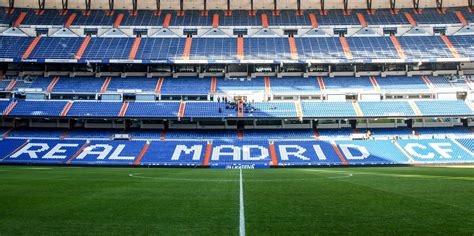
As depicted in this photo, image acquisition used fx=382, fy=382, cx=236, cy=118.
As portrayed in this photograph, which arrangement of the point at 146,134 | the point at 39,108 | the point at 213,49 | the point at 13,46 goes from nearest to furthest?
the point at 146,134 < the point at 39,108 < the point at 13,46 < the point at 213,49

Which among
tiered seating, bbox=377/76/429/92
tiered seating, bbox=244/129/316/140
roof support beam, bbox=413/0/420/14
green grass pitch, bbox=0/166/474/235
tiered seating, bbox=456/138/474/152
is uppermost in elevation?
roof support beam, bbox=413/0/420/14

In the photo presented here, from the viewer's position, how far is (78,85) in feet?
161

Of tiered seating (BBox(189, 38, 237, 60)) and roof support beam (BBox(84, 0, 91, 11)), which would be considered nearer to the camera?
tiered seating (BBox(189, 38, 237, 60))

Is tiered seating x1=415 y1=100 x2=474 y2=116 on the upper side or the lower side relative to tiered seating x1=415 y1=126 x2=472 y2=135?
upper

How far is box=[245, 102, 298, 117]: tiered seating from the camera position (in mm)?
44869

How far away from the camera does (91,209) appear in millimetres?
7527

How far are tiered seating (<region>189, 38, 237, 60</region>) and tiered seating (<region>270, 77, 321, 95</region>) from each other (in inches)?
260

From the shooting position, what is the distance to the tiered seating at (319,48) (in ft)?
167

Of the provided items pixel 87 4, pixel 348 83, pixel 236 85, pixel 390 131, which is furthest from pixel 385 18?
pixel 87 4

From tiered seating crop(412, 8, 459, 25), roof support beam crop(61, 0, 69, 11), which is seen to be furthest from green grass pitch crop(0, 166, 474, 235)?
roof support beam crop(61, 0, 69, 11)

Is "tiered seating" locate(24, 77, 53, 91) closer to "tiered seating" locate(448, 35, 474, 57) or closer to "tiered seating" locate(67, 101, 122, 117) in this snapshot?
"tiered seating" locate(67, 101, 122, 117)

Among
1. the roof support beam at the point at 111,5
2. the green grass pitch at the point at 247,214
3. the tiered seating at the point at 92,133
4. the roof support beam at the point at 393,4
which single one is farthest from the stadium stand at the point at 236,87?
the green grass pitch at the point at 247,214

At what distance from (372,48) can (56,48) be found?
4259 cm

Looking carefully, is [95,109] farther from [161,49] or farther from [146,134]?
[161,49]
